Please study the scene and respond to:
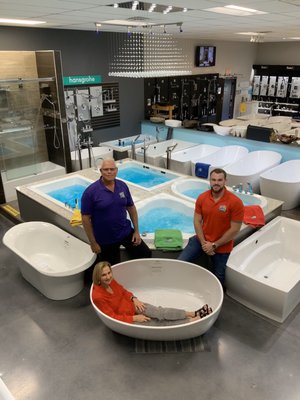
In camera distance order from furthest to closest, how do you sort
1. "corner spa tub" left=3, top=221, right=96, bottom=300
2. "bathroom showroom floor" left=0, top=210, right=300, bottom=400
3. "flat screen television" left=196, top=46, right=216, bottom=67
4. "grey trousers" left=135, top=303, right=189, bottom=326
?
"flat screen television" left=196, top=46, right=216, bottom=67, "corner spa tub" left=3, top=221, right=96, bottom=300, "grey trousers" left=135, top=303, right=189, bottom=326, "bathroom showroom floor" left=0, top=210, right=300, bottom=400

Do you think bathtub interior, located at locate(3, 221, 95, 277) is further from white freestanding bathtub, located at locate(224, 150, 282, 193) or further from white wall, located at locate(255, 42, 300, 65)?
white wall, located at locate(255, 42, 300, 65)

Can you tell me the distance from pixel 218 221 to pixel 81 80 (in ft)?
13.7

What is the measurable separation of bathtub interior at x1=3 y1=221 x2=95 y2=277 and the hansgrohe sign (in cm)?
297

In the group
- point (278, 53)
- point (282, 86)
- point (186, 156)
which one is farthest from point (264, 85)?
point (186, 156)

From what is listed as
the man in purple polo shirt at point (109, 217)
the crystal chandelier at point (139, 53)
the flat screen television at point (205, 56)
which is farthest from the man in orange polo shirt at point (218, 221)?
the flat screen television at point (205, 56)

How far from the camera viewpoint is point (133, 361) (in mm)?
2584

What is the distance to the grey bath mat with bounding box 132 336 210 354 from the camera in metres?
2.65

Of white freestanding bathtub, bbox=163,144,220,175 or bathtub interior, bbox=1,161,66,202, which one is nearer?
bathtub interior, bbox=1,161,66,202

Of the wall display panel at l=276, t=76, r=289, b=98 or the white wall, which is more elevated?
the white wall

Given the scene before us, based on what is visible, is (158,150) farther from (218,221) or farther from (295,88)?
(295,88)

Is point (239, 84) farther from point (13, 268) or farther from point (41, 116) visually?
point (13, 268)

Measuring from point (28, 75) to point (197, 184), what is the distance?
329 cm

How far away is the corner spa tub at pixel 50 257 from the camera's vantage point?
315cm

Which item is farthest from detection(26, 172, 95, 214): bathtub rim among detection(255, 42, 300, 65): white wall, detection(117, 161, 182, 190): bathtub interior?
detection(255, 42, 300, 65): white wall
